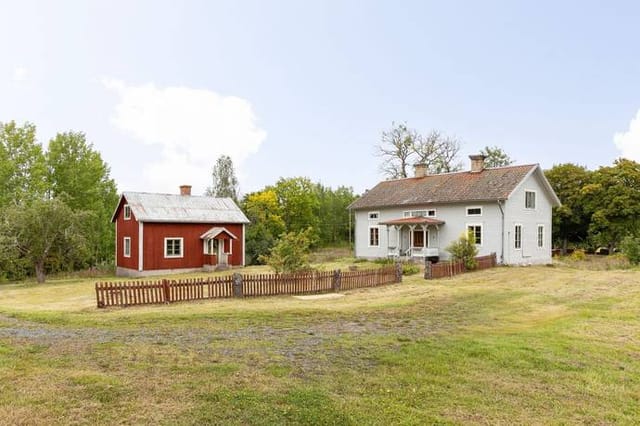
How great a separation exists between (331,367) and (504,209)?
2382cm

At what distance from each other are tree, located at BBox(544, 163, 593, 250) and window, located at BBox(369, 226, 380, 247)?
789 inches

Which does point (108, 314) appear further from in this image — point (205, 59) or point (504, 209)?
point (504, 209)

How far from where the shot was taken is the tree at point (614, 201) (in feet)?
136

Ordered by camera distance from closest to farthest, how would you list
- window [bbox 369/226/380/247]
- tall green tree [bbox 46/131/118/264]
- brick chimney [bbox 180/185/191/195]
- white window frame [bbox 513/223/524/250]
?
white window frame [bbox 513/223/524/250] < brick chimney [bbox 180/185/191/195] < window [bbox 369/226/380/247] < tall green tree [bbox 46/131/118/264]

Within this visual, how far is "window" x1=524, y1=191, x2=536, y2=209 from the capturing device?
3013cm

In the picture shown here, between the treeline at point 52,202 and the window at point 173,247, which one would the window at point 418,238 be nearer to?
the window at point 173,247

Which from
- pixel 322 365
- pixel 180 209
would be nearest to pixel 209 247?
pixel 180 209

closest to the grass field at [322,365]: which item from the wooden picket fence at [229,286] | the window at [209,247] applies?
the wooden picket fence at [229,286]

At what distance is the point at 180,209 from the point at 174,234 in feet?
6.32

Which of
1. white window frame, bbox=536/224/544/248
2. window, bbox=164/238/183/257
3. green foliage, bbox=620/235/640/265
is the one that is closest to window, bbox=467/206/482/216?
white window frame, bbox=536/224/544/248

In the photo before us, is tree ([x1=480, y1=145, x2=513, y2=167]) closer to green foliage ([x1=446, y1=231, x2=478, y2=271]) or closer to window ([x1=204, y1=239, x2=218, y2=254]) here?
green foliage ([x1=446, y1=231, x2=478, y2=271])

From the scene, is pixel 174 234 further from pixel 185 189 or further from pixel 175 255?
pixel 185 189

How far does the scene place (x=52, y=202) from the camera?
88.4 feet

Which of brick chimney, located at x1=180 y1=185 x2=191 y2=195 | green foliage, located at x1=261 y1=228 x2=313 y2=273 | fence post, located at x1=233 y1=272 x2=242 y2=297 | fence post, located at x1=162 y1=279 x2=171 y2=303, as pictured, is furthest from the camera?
brick chimney, located at x1=180 y1=185 x2=191 y2=195
